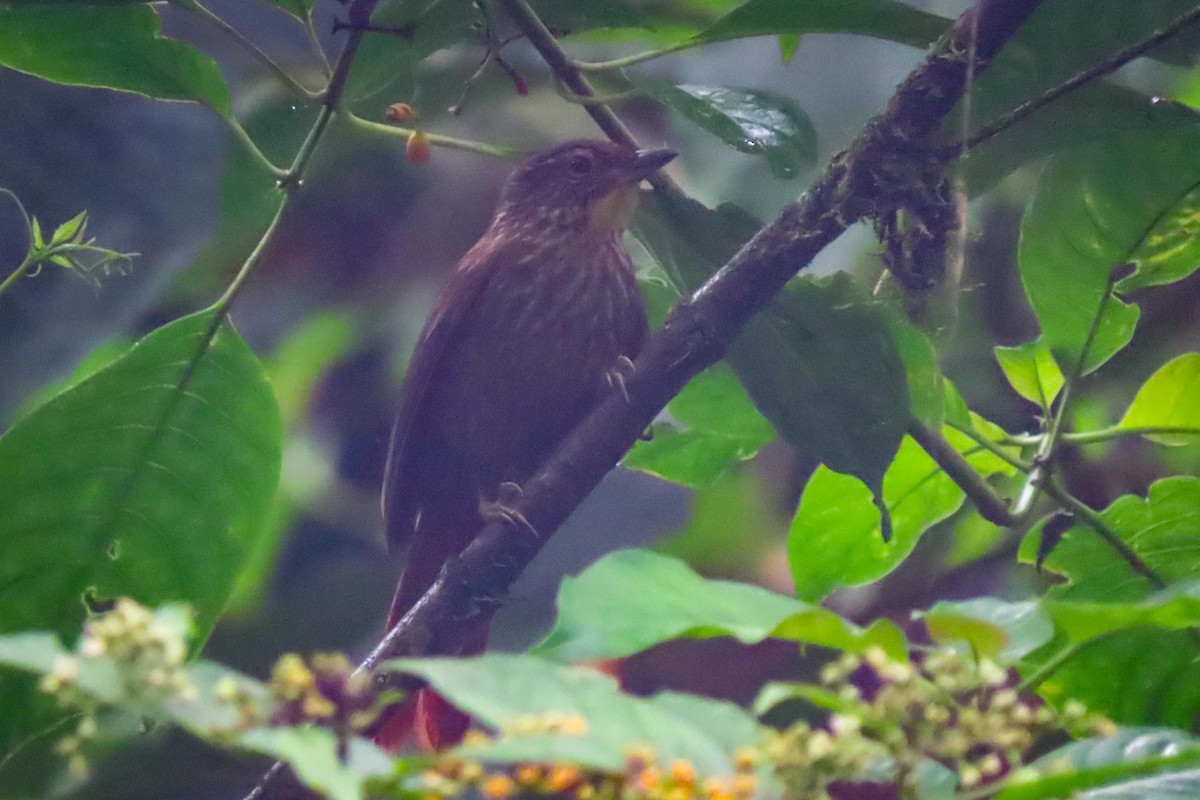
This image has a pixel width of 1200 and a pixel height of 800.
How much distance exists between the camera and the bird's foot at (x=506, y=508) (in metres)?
1.23

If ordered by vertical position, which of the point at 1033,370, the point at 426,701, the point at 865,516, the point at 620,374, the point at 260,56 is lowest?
the point at 426,701

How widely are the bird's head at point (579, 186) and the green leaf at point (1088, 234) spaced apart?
1.38 feet

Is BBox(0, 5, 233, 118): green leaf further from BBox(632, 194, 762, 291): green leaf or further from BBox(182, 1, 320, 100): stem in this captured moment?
BBox(632, 194, 762, 291): green leaf

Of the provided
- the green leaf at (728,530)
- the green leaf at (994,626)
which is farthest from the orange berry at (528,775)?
the green leaf at (728,530)

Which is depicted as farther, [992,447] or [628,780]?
[992,447]

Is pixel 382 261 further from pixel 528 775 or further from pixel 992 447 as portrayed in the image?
pixel 528 775

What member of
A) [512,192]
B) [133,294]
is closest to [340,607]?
[133,294]

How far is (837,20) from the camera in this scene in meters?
1.22

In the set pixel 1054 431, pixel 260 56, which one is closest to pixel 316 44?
pixel 260 56

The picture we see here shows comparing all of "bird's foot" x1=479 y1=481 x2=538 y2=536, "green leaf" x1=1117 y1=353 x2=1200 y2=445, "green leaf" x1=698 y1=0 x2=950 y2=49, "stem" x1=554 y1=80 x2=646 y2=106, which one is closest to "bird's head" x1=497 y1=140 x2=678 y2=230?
"stem" x1=554 y1=80 x2=646 y2=106

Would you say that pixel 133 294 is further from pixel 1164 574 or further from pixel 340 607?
pixel 1164 574

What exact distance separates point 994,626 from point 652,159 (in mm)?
874

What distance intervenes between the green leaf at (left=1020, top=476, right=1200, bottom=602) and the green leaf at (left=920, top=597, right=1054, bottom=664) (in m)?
0.55

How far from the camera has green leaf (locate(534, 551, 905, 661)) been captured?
2.26ft
